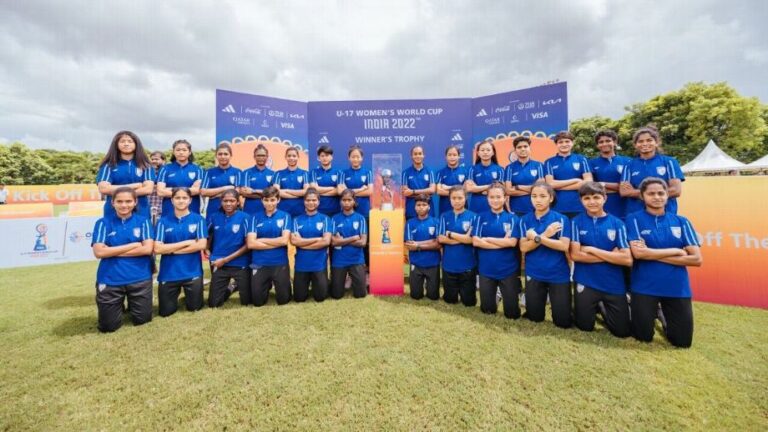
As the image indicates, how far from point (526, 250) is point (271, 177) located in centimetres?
450

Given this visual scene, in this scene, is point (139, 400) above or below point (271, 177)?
below

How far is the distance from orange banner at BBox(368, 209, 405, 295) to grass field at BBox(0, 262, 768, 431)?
0.98 m

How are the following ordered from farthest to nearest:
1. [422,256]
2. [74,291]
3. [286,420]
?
[74,291] < [422,256] < [286,420]

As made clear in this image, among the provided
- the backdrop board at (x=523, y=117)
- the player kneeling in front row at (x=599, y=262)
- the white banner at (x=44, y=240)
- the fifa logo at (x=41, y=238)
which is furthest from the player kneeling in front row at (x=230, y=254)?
the fifa logo at (x=41, y=238)

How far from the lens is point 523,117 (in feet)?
25.0

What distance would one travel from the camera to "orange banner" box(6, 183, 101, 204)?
74.2ft

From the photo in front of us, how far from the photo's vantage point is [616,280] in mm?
3668

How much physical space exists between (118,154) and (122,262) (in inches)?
65.3

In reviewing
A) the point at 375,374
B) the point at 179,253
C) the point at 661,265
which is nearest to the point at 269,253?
the point at 179,253

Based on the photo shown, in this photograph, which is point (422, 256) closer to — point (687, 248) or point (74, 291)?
point (687, 248)

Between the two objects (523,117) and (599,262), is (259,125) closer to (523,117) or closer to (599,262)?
(523,117)

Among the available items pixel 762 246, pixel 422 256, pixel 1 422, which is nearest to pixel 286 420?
pixel 1 422

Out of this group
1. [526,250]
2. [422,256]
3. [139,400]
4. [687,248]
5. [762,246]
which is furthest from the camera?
[422,256]

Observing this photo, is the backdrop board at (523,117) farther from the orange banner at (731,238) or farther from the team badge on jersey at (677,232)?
the team badge on jersey at (677,232)
